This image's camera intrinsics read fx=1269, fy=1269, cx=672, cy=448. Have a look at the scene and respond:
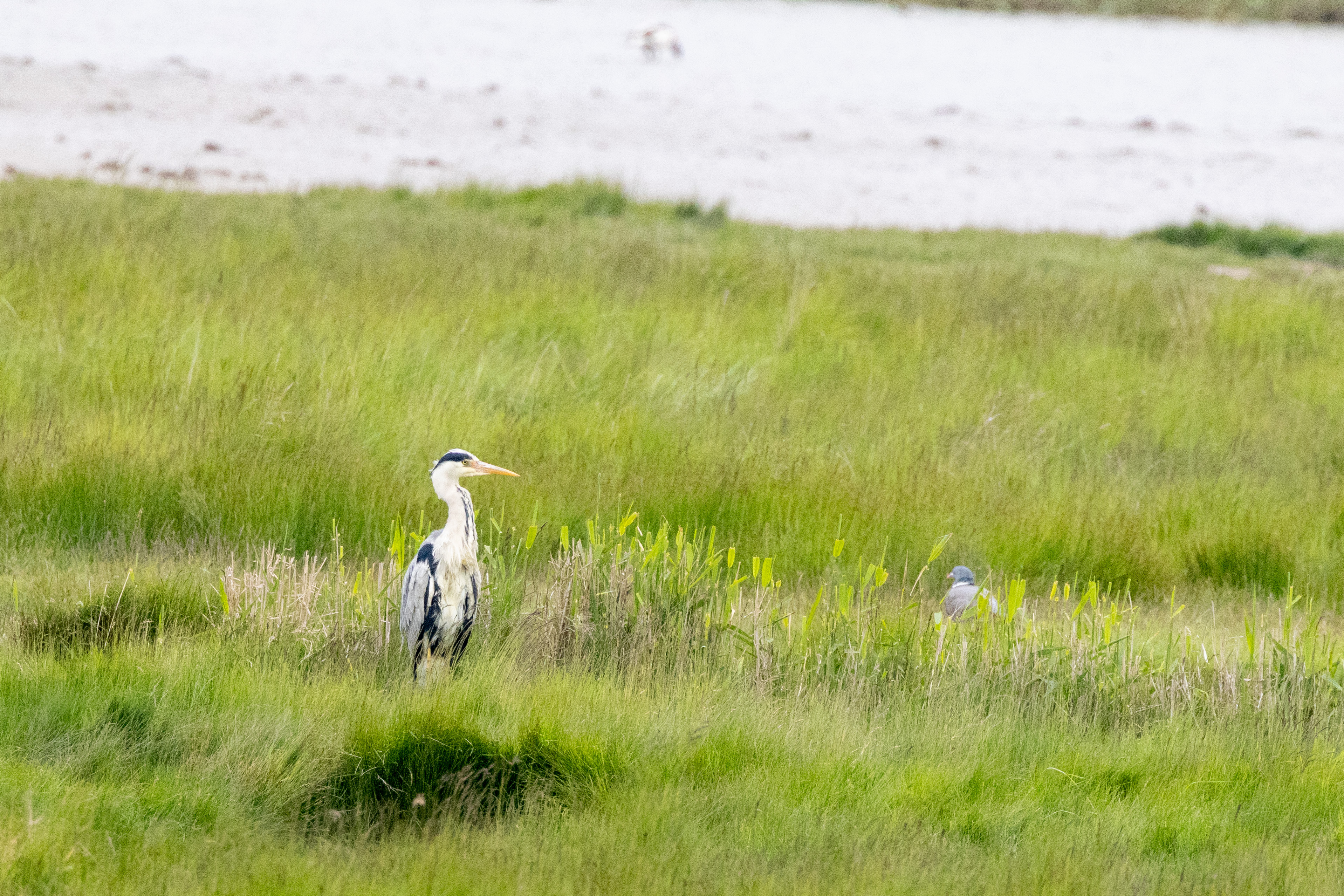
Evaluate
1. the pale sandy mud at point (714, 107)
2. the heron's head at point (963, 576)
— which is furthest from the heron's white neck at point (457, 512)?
the pale sandy mud at point (714, 107)

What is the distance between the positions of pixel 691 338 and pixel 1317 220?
1354cm

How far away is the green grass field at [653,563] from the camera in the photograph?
10.5 ft

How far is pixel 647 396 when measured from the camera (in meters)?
7.27

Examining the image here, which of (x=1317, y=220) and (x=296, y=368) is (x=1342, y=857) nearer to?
(x=296, y=368)

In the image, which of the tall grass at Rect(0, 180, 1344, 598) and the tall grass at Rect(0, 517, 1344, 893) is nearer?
the tall grass at Rect(0, 517, 1344, 893)

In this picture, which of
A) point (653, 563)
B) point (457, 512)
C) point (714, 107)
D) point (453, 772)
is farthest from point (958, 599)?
point (714, 107)

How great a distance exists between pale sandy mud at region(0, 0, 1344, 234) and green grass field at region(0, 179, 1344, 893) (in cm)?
549

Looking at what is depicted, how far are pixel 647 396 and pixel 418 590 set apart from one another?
142 inches

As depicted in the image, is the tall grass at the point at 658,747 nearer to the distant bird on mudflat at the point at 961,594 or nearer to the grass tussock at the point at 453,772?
the grass tussock at the point at 453,772

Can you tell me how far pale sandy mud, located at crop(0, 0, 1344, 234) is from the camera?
16.9 m

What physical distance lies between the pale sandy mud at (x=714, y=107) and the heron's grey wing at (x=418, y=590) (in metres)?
10.1

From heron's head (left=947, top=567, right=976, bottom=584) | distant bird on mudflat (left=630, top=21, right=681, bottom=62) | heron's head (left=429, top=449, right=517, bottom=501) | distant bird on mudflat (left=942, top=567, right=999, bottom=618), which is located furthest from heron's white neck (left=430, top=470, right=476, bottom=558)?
distant bird on mudflat (left=630, top=21, right=681, bottom=62)

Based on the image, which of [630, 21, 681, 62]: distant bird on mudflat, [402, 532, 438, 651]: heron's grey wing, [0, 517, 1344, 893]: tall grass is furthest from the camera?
[630, 21, 681, 62]: distant bird on mudflat

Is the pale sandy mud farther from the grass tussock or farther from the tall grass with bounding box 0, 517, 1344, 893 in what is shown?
the grass tussock
